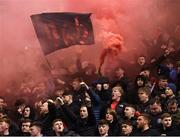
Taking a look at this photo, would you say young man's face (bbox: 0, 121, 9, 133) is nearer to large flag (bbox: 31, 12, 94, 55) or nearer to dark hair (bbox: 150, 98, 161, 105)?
dark hair (bbox: 150, 98, 161, 105)

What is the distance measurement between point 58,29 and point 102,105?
85.5 inches

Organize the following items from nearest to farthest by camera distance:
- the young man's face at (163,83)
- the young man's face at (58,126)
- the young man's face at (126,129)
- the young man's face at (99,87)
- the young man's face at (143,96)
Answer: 1. the young man's face at (126,129)
2. the young man's face at (58,126)
3. the young man's face at (143,96)
4. the young man's face at (163,83)
5. the young man's face at (99,87)

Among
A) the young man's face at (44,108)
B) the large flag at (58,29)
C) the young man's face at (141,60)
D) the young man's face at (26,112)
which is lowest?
the young man's face at (26,112)

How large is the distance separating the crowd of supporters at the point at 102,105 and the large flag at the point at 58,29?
1.95 feet

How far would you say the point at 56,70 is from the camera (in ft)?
30.1

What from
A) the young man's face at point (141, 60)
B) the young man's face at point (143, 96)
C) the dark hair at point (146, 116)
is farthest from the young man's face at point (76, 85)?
the dark hair at point (146, 116)

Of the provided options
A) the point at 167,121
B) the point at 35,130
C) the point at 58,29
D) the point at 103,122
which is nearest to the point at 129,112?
the point at 103,122

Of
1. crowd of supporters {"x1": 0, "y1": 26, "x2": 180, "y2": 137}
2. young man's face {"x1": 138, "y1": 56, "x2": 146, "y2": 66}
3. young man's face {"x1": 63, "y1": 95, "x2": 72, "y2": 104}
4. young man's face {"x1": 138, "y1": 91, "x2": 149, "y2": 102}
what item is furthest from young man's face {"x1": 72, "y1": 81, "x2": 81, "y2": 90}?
young man's face {"x1": 138, "y1": 91, "x2": 149, "y2": 102}

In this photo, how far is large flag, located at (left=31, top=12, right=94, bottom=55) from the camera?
361 inches

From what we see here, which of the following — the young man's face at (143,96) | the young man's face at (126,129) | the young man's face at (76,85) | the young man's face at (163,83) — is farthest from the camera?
the young man's face at (76,85)

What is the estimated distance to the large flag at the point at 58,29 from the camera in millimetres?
9164

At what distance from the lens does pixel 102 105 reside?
740cm

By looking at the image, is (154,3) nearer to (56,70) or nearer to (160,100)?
(56,70)

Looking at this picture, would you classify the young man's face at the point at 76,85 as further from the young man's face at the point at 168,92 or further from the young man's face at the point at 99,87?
the young man's face at the point at 168,92
